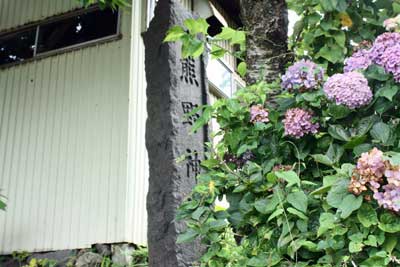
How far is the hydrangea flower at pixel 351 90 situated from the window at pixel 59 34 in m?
4.27

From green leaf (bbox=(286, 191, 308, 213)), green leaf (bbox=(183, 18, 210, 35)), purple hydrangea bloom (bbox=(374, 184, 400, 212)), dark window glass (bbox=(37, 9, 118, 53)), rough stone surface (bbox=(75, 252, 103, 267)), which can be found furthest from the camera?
dark window glass (bbox=(37, 9, 118, 53))

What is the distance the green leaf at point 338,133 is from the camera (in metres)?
1.61

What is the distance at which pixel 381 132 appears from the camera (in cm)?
153

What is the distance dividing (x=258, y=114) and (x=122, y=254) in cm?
324

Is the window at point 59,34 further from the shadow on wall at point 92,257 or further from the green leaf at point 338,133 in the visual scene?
the green leaf at point 338,133

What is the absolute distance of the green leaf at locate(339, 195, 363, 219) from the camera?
1353mm

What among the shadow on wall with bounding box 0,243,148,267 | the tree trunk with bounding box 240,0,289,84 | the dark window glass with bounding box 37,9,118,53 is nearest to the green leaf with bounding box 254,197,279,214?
the tree trunk with bounding box 240,0,289,84

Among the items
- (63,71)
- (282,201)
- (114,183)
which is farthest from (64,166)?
(282,201)

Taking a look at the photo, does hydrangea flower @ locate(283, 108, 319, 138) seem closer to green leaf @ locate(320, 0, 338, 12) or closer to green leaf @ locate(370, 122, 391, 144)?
green leaf @ locate(370, 122, 391, 144)

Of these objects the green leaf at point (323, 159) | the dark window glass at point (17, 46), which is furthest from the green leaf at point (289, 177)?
the dark window glass at point (17, 46)

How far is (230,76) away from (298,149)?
19.5 ft

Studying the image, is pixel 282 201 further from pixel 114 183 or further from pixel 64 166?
pixel 64 166

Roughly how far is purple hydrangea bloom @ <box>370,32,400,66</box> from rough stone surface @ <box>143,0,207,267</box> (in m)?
1.67

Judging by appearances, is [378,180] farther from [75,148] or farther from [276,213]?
[75,148]
